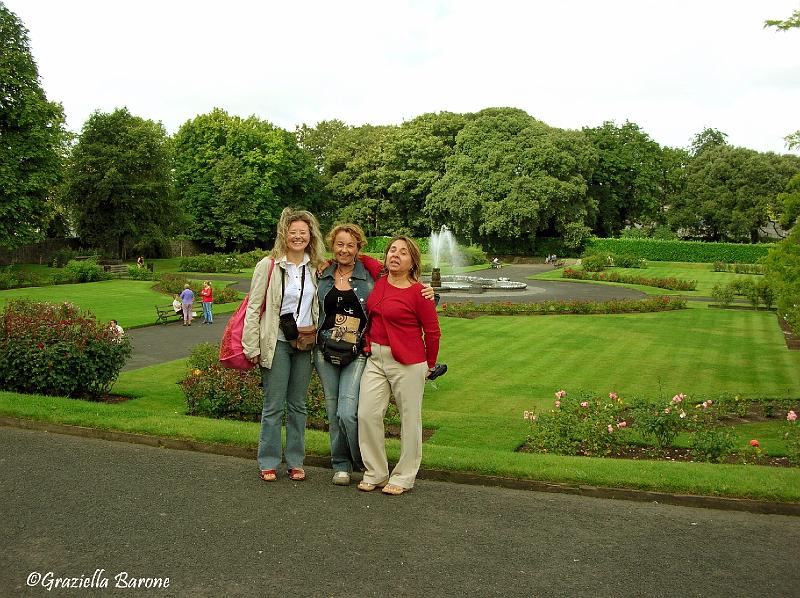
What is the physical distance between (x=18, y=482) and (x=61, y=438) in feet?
4.71

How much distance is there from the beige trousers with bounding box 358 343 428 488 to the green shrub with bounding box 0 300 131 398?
18.9ft

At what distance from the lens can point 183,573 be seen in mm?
4414

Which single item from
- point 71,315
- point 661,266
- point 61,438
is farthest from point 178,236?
point 61,438

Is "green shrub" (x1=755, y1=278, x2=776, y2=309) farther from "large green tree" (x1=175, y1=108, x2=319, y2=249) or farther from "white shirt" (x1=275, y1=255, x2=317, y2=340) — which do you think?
"large green tree" (x1=175, y1=108, x2=319, y2=249)

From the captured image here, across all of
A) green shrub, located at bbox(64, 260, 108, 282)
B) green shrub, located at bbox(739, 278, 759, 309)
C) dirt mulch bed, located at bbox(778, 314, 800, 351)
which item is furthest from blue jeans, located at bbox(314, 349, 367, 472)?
green shrub, located at bbox(64, 260, 108, 282)

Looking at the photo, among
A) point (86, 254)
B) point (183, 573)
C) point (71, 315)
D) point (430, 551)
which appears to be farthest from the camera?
point (86, 254)

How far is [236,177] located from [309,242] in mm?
60763

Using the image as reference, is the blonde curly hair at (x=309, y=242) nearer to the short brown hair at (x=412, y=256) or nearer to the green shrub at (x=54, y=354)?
the short brown hair at (x=412, y=256)

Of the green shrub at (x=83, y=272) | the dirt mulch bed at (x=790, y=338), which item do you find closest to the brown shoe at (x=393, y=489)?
the dirt mulch bed at (x=790, y=338)

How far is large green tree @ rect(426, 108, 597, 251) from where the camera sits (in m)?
61.3

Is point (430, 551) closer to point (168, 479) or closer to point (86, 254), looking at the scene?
point (168, 479)

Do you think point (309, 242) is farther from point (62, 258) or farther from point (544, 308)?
point (62, 258)

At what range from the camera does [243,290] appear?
3816 cm

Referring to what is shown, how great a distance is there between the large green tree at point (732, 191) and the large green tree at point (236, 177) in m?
38.2
